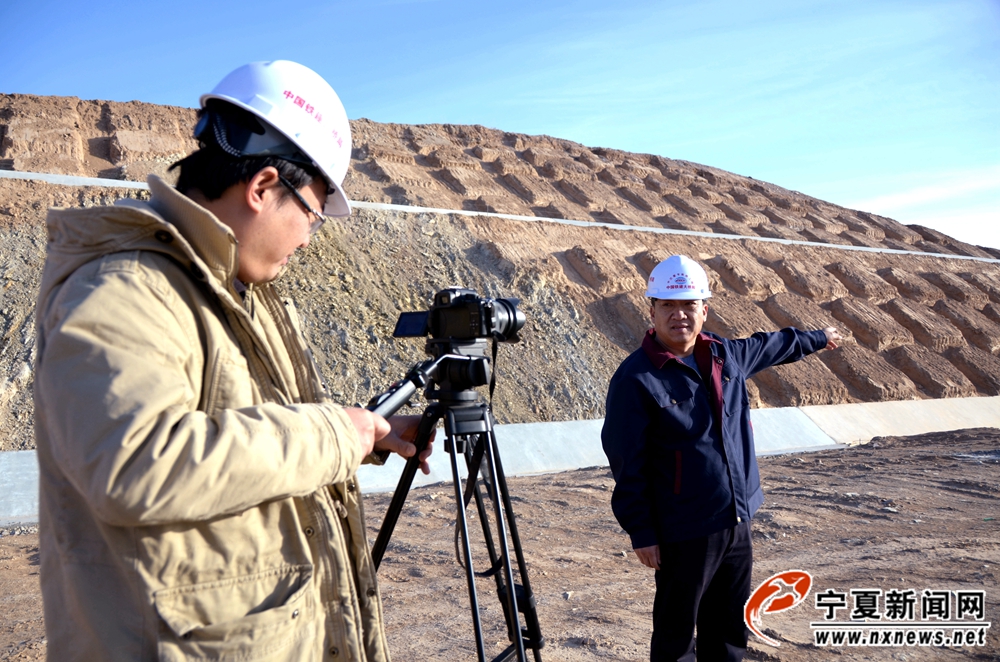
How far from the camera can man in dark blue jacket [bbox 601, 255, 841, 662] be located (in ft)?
10.6

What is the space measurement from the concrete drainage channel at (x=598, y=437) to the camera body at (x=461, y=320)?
6.60 meters

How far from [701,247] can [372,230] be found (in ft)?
28.5

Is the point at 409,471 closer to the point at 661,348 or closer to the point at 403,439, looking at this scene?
the point at 403,439

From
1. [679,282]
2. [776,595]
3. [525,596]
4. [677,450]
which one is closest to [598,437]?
[776,595]

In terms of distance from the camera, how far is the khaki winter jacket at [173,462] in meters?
1.34

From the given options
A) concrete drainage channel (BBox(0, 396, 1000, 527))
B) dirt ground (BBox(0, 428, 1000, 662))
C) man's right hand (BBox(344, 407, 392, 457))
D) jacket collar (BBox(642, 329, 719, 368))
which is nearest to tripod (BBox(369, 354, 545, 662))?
man's right hand (BBox(344, 407, 392, 457))

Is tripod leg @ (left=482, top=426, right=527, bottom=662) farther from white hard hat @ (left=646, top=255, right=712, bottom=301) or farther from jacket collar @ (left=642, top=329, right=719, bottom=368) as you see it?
white hard hat @ (left=646, top=255, right=712, bottom=301)

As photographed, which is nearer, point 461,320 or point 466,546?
point 466,546

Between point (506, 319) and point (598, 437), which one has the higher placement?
point (506, 319)

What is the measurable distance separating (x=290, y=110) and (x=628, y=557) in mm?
5234

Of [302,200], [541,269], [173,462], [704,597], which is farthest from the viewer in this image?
[541,269]

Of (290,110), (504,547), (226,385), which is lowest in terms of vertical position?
(504,547)

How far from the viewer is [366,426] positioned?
1699 mm

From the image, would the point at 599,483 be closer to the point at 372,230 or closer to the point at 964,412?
the point at 372,230
